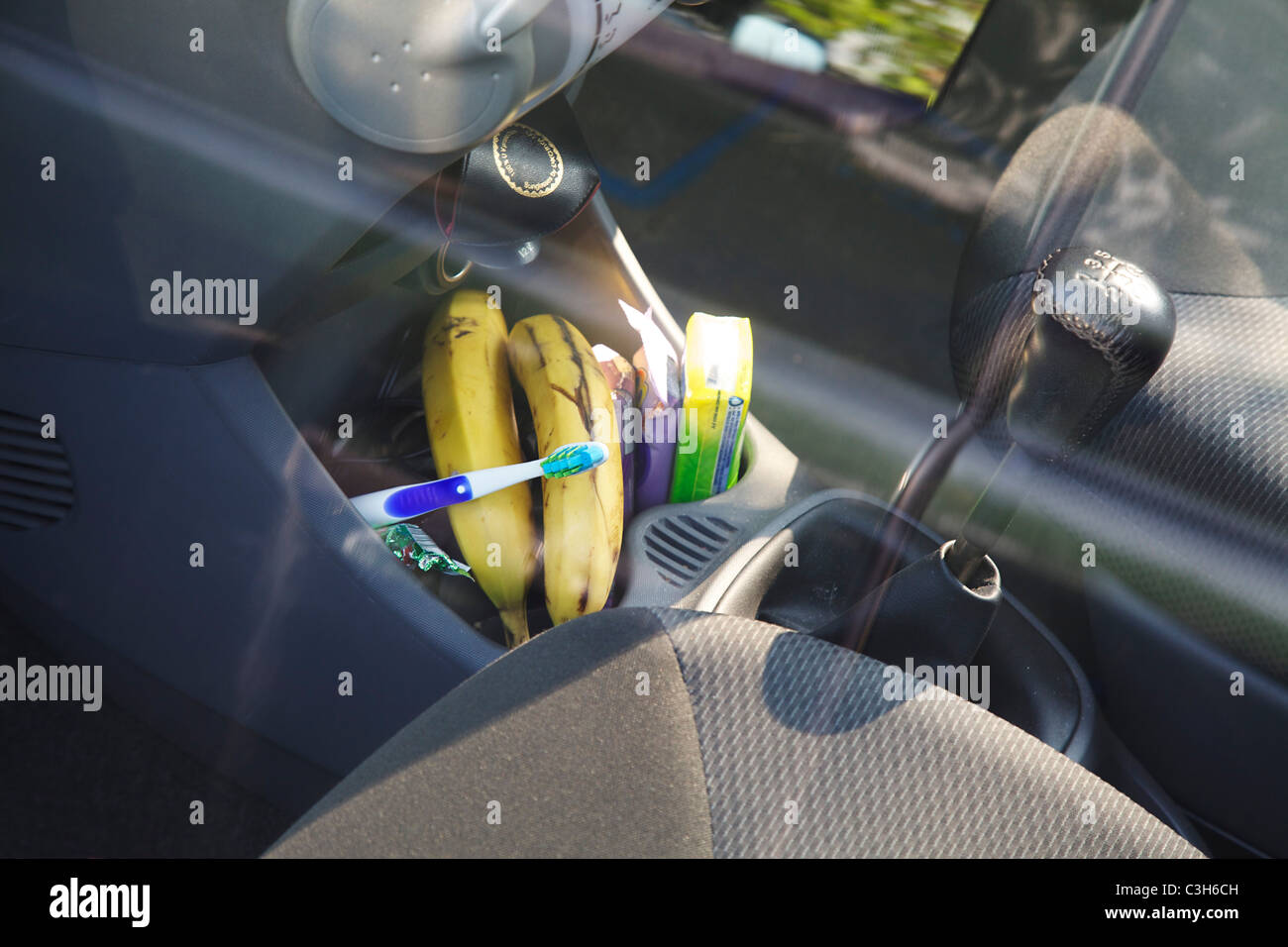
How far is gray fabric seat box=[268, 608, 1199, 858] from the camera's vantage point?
22.8 inches

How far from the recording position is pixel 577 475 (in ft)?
3.01

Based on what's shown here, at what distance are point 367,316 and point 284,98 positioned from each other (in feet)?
1.06

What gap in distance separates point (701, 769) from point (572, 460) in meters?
0.35

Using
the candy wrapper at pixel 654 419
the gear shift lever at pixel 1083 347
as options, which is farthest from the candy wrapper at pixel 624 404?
the gear shift lever at pixel 1083 347

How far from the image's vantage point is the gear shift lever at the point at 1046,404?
665mm

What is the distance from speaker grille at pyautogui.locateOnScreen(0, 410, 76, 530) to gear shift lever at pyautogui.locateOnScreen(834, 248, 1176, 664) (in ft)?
2.15

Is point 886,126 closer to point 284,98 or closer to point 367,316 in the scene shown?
point 367,316

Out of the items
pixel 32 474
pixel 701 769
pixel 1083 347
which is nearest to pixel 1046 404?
pixel 1083 347

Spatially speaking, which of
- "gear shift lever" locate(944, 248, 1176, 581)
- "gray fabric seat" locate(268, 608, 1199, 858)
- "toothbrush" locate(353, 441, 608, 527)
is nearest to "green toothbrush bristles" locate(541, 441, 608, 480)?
"toothbrush" locate(353, 441, 608, 527)

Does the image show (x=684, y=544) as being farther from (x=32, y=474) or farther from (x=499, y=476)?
(x=32, y=474)

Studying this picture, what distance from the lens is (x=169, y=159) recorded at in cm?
65

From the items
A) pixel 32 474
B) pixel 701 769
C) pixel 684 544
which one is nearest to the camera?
pixel 701 769

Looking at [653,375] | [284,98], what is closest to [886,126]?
[653,375]

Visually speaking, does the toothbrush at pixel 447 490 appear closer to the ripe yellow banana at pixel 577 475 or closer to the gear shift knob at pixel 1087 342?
the ripe yellow banana at pixel 577 475
